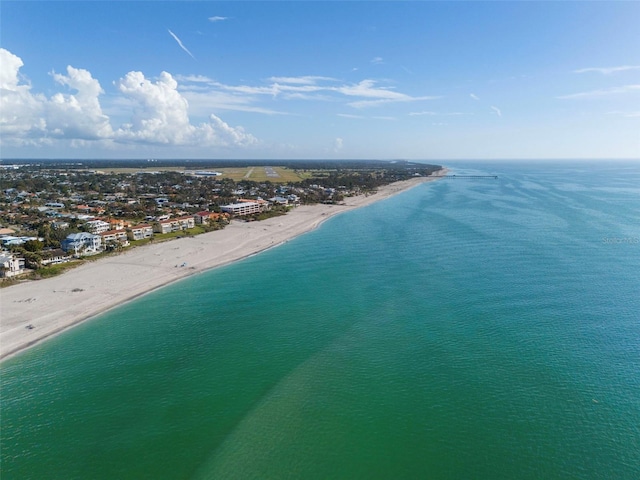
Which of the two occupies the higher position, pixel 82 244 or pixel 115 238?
pixel 82 244

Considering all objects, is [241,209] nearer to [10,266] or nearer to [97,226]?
[97,226]

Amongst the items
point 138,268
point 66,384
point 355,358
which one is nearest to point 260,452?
point 355,358

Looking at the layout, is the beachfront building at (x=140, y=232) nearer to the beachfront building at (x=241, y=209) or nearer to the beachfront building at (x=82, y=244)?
the beachfront building at (x=82, y=244)

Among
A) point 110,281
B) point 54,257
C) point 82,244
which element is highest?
point 82,244

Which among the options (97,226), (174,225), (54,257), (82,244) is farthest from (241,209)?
(54,257)

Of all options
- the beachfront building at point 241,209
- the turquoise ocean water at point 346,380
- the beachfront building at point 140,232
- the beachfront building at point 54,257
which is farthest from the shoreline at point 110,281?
the beachfront building at point 241,209

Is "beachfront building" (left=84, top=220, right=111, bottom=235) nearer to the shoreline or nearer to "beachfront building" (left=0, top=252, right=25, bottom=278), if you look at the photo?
the shoreline

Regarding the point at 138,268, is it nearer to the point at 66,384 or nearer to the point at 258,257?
the point at 258,257
